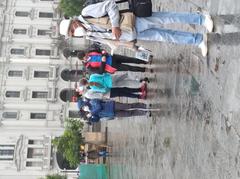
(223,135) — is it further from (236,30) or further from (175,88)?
(175,88)

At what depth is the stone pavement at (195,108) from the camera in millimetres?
6477

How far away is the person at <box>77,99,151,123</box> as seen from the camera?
38.2ft

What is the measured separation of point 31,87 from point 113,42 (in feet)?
122

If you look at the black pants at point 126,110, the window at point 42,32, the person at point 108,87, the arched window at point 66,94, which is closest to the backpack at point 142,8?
the person at point 108,87

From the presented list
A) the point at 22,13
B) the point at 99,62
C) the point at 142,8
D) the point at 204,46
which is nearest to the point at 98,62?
the point at 99,62

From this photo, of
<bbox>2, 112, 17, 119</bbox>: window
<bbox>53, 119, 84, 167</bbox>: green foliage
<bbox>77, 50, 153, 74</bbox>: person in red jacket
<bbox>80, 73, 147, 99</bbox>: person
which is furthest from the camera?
<bbox>2, 112, 17, 119</bbox>: window

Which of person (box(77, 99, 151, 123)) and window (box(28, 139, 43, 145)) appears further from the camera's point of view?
window (box(28, 139, 43, 145))

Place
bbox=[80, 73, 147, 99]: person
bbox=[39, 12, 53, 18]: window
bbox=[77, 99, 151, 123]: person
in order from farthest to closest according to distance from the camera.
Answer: bbox=[39, 12, 53, 18]: window → bbox=[77, 99, 151, 123]: person → bbox=[80, 73, 147, 99]: person

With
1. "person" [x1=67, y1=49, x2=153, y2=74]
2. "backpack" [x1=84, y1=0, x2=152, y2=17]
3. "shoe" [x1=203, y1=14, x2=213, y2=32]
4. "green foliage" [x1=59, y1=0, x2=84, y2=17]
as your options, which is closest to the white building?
"green foliage" [x1=59, y1=0, x2=84, y2=17]

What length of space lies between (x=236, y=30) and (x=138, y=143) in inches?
273

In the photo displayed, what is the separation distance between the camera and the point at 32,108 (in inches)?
1740

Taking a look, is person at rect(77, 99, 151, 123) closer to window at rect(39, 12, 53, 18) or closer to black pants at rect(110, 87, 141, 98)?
black pants at rect(110, 87, 141, 98)

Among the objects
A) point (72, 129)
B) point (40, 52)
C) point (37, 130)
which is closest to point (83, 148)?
point (72, 129)

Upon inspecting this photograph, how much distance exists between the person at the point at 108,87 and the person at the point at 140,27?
9.46 ft
